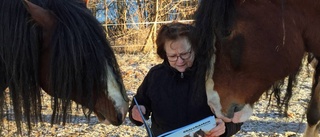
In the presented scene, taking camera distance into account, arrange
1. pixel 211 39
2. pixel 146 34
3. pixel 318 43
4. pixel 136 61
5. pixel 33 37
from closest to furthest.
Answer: pixel 33 37 < pixel 211 39 < pixel 318 43 < pixel 136 61 < pixel 146 34

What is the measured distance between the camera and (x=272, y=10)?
202 cm

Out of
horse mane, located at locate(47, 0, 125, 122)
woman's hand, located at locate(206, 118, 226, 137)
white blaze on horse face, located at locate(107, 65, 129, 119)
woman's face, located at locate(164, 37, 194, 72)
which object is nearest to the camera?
horse mane, located at locate(47, 0, 125, 122)

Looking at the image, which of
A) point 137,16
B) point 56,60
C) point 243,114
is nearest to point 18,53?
point 56,60

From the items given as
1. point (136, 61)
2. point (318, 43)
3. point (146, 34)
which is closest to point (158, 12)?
point (146, 34)

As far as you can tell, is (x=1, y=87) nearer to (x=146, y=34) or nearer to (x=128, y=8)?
(x=146, y=34)

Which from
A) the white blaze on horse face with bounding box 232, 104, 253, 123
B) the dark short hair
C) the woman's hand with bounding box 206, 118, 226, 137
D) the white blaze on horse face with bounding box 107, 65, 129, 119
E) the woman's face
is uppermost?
the dark short hair

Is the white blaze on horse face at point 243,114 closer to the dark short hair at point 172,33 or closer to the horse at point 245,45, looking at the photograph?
the horse at point 245,45

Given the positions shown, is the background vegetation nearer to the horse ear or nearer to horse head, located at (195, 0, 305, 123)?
horse head, located at (195, 0, 305, 123)

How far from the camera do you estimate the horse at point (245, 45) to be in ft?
6.51

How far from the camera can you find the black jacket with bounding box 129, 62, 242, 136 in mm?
2297

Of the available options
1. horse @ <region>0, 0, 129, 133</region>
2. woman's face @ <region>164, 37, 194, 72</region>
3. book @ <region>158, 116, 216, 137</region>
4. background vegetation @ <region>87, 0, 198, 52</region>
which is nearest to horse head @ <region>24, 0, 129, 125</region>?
horse @ <region>0, 0, 129, 133</region>

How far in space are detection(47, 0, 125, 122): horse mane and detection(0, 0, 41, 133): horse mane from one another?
89 mm

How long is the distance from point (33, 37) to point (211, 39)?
2.73 ft

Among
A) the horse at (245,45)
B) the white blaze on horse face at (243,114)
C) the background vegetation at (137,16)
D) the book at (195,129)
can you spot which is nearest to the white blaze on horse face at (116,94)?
the book at (195,129)
